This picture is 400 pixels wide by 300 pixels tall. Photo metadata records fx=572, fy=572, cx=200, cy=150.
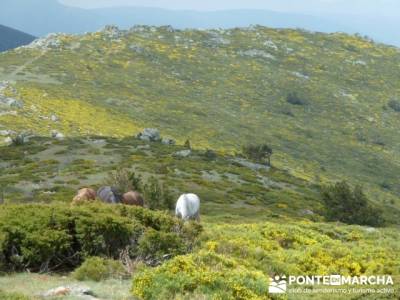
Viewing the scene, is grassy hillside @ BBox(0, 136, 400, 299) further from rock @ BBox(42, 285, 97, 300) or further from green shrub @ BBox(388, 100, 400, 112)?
green shrub @ BBox(388, 100, 400, 112)

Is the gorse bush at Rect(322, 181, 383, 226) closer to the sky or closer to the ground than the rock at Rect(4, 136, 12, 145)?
closer to the sky

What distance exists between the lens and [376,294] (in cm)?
1374

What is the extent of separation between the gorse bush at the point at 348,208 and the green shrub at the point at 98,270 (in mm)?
32643

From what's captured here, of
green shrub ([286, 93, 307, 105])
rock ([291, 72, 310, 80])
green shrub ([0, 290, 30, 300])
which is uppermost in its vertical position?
green shrub ([0, 290, 30, 300])

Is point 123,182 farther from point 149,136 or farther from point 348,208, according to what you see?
point 149,136

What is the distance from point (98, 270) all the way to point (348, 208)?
3467 centimetres

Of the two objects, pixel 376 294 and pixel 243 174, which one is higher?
pixel 376 294

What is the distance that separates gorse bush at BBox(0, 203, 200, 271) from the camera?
14875 millimetres

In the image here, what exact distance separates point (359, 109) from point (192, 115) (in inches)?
1815

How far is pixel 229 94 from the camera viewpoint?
442 ft

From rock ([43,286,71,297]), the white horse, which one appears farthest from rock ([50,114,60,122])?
rock ([43,286,71,297])

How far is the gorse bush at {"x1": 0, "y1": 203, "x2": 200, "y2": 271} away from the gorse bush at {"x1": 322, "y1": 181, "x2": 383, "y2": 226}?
29664mm

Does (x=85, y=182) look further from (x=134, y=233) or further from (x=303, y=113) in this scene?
(x=303, y=113)

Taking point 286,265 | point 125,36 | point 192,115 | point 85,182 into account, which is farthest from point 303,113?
point 286,265
